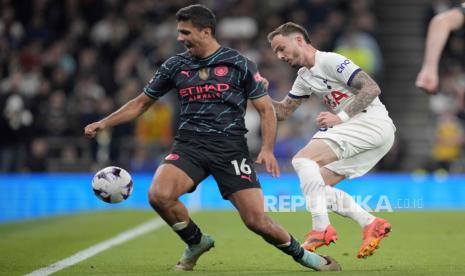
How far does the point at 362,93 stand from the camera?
28.5 ft

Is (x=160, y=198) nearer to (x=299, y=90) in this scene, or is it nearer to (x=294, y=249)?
(x=294, y=249)

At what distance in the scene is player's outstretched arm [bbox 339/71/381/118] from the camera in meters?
8.68

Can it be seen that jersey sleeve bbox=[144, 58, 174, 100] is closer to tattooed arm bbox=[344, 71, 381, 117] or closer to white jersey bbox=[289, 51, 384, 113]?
white jersey bbox=[289, 51, 384, 113]

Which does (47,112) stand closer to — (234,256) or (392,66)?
(392,66)

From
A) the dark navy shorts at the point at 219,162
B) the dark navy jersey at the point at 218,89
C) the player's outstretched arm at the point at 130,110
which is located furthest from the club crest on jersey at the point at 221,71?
the player's outstretched arm at the point at 130,110

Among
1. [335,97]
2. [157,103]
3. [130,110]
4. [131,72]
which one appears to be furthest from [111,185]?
[131,72]

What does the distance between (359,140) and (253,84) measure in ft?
4.61

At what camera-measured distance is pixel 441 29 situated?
19.3 feet

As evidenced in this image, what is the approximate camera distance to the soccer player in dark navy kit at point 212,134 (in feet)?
26.2

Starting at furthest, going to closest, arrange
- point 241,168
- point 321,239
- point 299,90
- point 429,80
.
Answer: point 299,90, point 321,239, point 241,168, point 429,80

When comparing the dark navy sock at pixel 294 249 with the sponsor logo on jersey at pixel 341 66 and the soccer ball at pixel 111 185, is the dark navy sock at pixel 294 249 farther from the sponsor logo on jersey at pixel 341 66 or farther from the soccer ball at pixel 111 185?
the sponsor logo on jersey at pixel 341 66

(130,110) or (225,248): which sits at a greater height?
(130,110)

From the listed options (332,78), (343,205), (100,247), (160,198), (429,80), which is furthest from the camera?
(100,247)

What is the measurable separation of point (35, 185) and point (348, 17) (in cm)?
806
